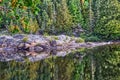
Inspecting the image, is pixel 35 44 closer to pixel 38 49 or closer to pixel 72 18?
pixel 38 49

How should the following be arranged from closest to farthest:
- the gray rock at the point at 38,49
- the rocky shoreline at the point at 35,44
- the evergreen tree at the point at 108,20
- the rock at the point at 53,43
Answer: the gray rock at the point at 38,49 < the rocky shoreline at the point at 35,44 < the rock at the point at 53,43 < the evergreen tree at the point at 108,20

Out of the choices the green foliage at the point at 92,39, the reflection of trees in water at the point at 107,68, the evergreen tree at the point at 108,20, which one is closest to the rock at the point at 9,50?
the green foliage at the point at 92,39

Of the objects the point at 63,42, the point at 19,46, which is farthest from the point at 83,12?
the point at 19,46

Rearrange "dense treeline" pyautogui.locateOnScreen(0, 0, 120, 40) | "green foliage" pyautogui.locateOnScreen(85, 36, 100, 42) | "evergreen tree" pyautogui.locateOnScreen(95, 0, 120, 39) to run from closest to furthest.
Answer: "green foliage" pyautogui.locateOnScreen(85, 36, 100, 42)
"evergreen tree" pyautogui.locateOnScreen(95, 0, 120, 39)
"dense treeline" pyautogui.locateOnScreen(0, 0, 120, 40)

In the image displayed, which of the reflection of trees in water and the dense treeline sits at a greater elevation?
the reflection of trees in water

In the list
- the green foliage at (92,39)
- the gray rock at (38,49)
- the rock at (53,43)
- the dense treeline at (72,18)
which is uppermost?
the gray rock at (38,49)

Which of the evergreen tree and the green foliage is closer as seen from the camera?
the green foliage

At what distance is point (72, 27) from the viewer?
106000mm

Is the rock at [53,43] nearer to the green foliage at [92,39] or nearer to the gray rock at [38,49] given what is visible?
the gray rock at [38,49]

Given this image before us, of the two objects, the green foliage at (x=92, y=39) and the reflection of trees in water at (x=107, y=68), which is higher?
the reflection of trees in water at (x=107, y=68)

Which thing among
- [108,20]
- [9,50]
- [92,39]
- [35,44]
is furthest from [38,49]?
[108,20]

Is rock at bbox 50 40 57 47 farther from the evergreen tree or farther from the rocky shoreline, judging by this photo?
the evergreen tree

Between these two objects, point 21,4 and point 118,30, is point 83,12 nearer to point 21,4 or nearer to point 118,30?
point 118,30

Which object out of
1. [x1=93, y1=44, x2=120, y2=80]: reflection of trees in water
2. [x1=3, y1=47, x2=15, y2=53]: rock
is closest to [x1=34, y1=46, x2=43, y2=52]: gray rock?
[x1=3, y1=47, x2=15, y2=53]: rock
